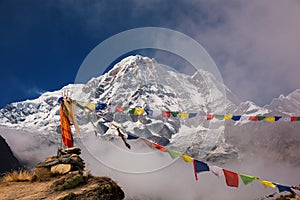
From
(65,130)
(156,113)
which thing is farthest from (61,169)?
(156,113)

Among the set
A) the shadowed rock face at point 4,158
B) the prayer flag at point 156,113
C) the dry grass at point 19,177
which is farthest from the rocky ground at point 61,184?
the shadowed rock face at point 4,158

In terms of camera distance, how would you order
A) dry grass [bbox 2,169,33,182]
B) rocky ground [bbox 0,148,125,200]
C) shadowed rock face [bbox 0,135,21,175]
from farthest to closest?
shadowed rock face [bbox 0,135,21,175] → dry grass [bbox 2,169,33,182] → rocky ground [bbox 0,148,125,200]

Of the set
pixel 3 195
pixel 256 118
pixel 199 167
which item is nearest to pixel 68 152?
pixel 3 195

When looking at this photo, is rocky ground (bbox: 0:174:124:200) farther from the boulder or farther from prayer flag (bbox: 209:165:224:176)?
prayer flag (bbox: 209:165:224:176)

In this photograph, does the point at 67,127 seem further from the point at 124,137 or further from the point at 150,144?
the point at 150,144

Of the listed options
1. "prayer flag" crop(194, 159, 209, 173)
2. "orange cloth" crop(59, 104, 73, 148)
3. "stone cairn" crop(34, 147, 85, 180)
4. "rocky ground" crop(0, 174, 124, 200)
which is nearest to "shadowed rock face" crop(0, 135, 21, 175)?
"orange cloth" crop(59, 104, 73, 148)

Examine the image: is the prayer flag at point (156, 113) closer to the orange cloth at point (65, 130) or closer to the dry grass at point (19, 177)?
the orange cloth at point (65, 130)

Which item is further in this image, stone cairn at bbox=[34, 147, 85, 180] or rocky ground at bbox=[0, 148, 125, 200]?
stone cairn at bbox=[34, 147, 85, 180]

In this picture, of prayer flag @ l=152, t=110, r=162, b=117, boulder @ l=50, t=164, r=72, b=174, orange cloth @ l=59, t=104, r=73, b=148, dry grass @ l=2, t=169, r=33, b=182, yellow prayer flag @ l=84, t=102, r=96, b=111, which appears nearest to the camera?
boulder @ l=50, t=164, r=72, b=174

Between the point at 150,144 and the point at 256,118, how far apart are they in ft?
40.0

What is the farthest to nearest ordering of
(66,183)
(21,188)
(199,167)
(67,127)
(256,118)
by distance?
(256,118)
(67,127)
(199,167)
(21,188)
(66,183)

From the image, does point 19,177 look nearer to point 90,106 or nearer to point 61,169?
point 61,169

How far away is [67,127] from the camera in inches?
565

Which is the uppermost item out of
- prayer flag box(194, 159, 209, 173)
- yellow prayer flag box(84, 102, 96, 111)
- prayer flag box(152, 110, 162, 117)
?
yellow prayer flag box(84, 102, 96, 111)
